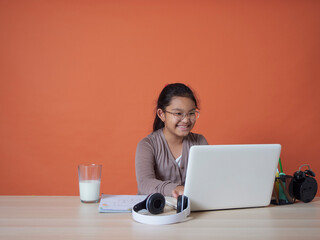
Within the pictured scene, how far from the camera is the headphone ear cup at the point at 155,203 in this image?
1102 mm

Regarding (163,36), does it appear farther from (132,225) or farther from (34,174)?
(132,225)

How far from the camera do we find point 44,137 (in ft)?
9.40

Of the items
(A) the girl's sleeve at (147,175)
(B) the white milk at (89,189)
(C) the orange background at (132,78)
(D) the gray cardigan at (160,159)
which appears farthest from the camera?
(C) the orange background at (132,78)

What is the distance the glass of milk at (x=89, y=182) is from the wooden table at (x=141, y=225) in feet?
0.13

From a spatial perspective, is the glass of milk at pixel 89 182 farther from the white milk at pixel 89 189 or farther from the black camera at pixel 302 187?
the black camera at pixel 302 187

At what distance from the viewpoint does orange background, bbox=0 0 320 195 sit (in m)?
2.85

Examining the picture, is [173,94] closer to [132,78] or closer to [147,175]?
[147,175]

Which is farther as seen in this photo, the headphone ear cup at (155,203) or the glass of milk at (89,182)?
the glass of milk at (89,182)

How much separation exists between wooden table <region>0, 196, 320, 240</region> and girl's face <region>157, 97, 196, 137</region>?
656mm

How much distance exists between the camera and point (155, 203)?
1.14 metres

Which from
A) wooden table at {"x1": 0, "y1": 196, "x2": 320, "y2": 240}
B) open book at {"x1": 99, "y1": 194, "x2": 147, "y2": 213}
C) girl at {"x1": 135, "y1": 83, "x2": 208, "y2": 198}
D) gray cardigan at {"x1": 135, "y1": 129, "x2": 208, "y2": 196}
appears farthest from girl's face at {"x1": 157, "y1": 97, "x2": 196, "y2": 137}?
wooden table at {"x1": 0, "y1": 196, "x2": 320, "y2": 240}

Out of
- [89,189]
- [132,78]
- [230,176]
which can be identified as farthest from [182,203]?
[132,78]

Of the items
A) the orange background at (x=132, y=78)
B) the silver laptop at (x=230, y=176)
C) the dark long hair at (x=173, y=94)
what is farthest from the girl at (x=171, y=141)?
the orange background at (x=132, y=78)

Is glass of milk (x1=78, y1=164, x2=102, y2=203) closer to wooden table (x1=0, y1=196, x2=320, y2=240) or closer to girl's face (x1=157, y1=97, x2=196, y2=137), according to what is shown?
wooden table (x1=0, y1=196, x2=320, y2=240)
